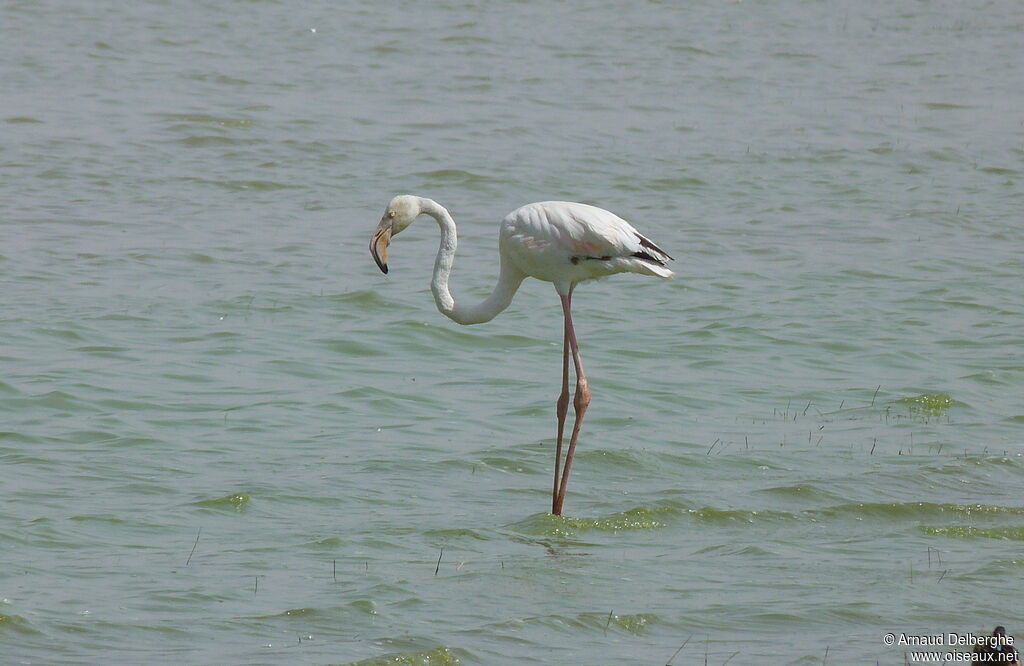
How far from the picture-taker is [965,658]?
19.4 feet

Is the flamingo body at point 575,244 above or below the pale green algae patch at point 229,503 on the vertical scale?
above

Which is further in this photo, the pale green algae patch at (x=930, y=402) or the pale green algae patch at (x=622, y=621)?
the pale green algae patch at (x=930, y=402)

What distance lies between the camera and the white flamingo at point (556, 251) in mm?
8328

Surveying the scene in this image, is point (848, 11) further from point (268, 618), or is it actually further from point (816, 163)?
point (268, 618)

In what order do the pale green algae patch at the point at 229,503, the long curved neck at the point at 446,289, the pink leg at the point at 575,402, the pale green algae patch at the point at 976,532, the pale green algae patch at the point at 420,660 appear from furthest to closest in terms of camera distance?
the long curved neck at the point at 446,289 → the pink leg at the point at 575,402 → the pale green algae patch at the point at 229,503 → the pale green algae patch at the point at 976,532 → the pale green algae patch at the point at 420,660

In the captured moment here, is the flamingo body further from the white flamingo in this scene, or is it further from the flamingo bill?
the flamingo bill

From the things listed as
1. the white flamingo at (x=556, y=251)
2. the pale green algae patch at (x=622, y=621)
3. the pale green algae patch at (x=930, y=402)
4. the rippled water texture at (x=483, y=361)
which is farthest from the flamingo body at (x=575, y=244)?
the pale green algae patch at (x=930, y=402)

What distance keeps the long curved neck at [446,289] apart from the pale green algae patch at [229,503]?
1.54 metres

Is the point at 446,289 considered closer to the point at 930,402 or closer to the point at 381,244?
the point at 381,244

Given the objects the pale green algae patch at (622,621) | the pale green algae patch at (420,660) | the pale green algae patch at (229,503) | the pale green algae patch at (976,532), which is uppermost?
the pale green algae patch at (420,660)

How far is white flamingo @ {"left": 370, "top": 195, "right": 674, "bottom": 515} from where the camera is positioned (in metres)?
8.33

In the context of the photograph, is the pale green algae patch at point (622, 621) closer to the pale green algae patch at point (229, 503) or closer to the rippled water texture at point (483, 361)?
the rippled water texture at point (483, 361)

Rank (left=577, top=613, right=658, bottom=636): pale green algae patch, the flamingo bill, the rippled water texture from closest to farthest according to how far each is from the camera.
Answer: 1. (left=577, top=613, right=658, bottom=636): pale green algae patch
2. the rippled water texture
3. the flamingo bill

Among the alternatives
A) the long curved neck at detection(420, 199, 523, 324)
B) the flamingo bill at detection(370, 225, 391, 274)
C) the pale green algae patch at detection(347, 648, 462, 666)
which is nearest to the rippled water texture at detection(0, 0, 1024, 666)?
the pale green algae patch at detection(347, 648, 462, 666)
